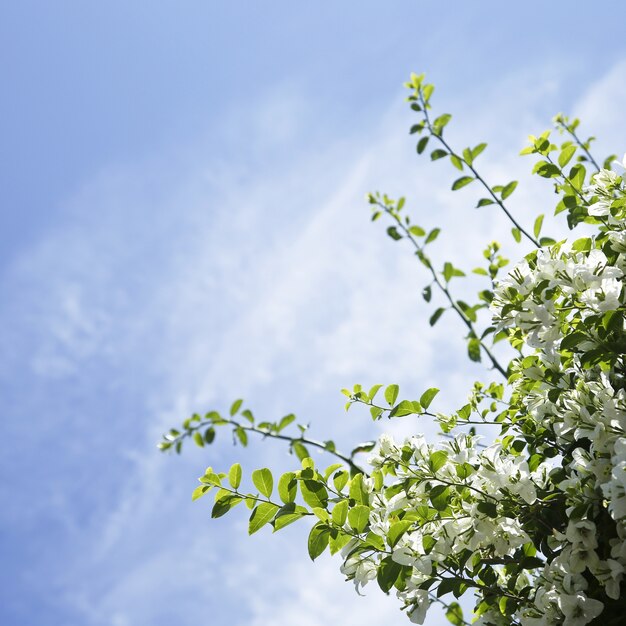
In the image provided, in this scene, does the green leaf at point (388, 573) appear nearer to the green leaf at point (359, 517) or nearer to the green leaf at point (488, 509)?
the green leaf at point (359, 517)

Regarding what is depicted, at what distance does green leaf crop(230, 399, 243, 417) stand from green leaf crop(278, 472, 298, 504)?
1.20m

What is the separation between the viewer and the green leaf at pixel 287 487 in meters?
1.30

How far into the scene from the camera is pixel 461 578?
1.27 meters

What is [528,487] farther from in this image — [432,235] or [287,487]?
[432,235]

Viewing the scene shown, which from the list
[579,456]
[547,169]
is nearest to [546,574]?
[579,456]

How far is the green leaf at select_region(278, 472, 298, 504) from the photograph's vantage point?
1.30 m

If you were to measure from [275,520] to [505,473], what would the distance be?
0.45m

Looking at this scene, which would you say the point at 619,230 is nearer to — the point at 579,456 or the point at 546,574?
the point at 579,456

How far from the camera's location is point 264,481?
4.37 feet

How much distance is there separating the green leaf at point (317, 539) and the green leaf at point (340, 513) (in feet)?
0.09

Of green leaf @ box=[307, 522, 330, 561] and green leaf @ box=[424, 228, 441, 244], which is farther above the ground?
green leaf @ box=[424, 228, 441, 244]

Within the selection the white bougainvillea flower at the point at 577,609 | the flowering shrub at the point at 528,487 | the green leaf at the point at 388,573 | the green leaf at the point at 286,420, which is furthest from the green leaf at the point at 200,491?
the green leaf at the point at 286,420

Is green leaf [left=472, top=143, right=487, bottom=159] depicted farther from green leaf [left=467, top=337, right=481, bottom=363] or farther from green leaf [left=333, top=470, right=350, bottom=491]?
green leaf [left=333, top=470, right=350, bottom=491]

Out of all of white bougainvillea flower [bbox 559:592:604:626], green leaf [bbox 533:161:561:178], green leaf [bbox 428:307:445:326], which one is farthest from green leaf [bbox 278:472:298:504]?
green leaf [bbox 428:307:445:326]
